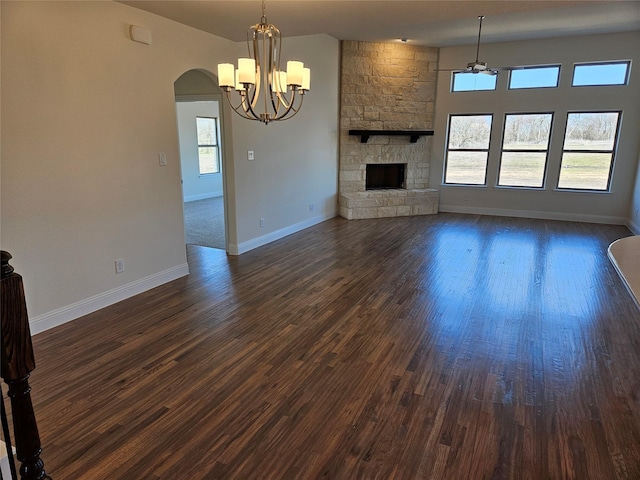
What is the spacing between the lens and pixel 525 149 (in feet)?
25.2

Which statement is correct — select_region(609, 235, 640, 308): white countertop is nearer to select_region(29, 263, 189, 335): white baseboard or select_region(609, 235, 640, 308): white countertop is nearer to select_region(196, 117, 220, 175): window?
select_region(29, 263, 189, 335): white baseboard

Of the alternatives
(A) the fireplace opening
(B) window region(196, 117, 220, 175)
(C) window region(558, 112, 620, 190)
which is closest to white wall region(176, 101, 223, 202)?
(B) window region(196, 117, 220, 175)

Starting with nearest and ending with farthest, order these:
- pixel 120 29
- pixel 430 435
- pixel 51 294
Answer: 1. pixel 430 435
2. pixel 51 294
3. pixel 120 29

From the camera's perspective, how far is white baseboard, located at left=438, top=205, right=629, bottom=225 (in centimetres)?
729

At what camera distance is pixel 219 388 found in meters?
2.44

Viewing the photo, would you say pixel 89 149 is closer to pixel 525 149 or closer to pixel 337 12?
pixel 337 12

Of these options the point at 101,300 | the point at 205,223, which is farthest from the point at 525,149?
the point at 101,300

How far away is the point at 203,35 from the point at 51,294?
2.98 m

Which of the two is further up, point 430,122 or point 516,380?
point 430,122

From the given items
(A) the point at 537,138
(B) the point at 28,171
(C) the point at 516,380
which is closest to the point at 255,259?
(B) the point at 28,171

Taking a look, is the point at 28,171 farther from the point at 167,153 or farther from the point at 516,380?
the point at 516,380

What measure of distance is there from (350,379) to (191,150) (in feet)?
28.4

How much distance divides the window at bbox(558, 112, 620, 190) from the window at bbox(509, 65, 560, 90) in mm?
720

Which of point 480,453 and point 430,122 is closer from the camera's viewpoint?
point 480,453
